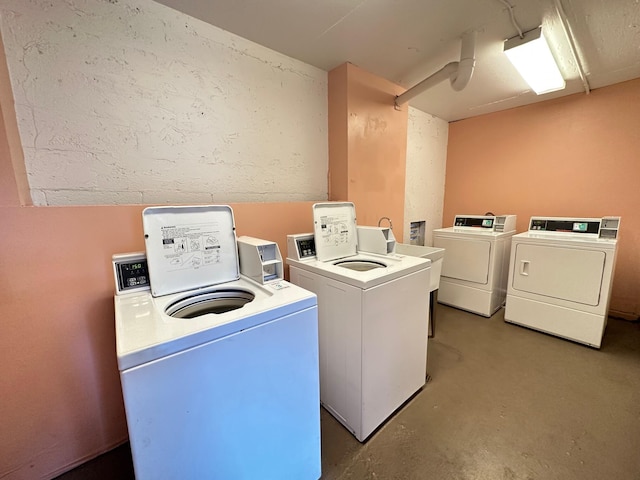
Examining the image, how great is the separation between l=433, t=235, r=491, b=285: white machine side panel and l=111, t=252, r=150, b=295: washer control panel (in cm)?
303

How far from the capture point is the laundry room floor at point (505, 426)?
1.28 m

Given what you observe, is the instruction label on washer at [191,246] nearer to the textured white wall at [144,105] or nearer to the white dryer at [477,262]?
the textured white wall at [144,105]

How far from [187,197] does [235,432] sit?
4.38ft

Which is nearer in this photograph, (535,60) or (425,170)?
(535,60)

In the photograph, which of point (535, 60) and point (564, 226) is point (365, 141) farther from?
point (564, 226)

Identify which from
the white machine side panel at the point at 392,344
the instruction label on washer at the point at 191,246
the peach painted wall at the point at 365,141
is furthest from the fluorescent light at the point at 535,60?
the instruction label on washer at the point at 191,246

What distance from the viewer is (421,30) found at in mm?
1706

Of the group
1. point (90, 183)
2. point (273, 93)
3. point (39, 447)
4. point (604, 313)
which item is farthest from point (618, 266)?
point (39, 447)

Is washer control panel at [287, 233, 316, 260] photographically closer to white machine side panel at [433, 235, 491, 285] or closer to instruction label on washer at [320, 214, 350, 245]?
instruction label on washer at [320, 214, 350, 245]

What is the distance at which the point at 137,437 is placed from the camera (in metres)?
0.72

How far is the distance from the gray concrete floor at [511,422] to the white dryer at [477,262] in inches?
27.6

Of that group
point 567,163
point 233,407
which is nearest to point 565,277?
point 567,163

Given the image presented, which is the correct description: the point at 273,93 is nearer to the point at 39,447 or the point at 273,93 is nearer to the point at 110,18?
the point at 110,18

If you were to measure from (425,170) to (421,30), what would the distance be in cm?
203
